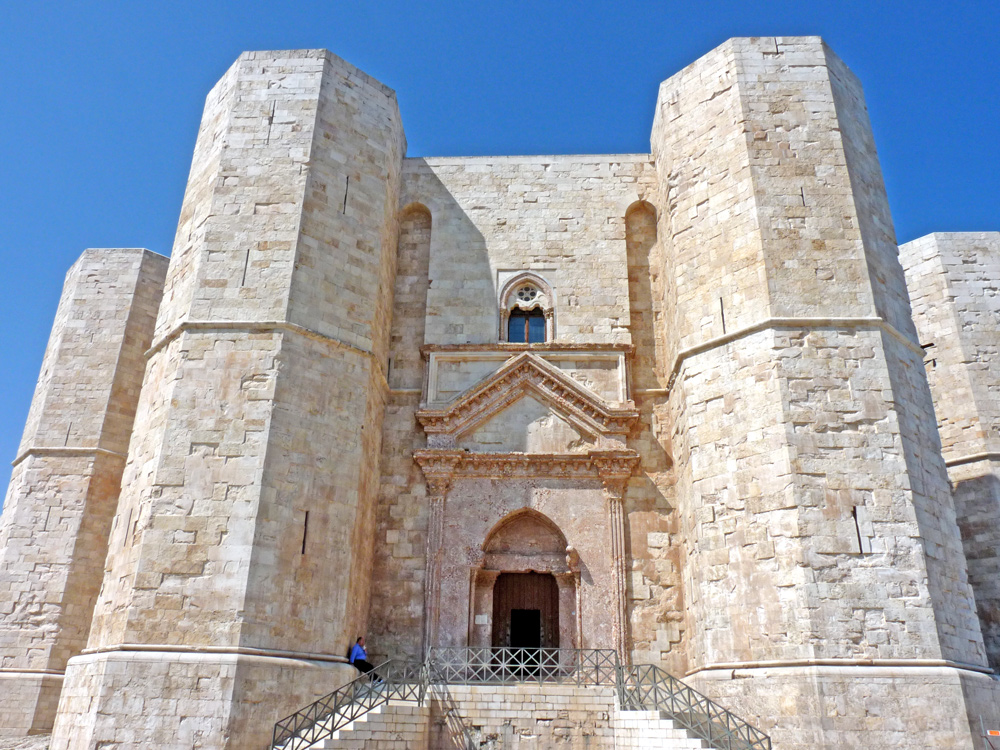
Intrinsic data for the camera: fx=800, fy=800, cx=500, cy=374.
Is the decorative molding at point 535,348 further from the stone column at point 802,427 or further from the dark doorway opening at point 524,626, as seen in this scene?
the dark doorway opening at point 524,626

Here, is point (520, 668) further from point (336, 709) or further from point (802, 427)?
point (802, 427)

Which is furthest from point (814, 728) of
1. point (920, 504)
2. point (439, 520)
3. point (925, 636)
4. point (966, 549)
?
point (966, 549)

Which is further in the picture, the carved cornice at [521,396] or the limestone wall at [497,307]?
the carved cornice at [521,396]

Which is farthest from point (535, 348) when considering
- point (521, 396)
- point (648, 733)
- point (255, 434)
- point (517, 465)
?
point (648, 733)

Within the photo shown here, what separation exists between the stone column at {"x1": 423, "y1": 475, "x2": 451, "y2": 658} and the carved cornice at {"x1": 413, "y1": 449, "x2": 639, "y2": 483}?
0.14m

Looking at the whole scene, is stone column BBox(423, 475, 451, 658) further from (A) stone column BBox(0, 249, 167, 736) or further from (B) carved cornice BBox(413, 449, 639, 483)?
(A) stone column BBox(0, 249, 167, 736)

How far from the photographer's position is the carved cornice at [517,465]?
11805 mm

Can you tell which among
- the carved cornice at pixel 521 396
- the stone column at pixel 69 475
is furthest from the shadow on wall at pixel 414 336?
the stone column at pixel 69 475

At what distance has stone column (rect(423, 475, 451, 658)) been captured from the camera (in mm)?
11062

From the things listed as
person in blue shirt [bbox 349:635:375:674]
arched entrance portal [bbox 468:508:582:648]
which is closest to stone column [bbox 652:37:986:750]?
arched entrance portal [bbox 468:508:582:648]

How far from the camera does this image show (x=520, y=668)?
1053 cm

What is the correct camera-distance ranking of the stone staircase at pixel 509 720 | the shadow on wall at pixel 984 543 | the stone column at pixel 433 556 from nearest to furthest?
the stone staircase at pixel 509 720 → the stone column at pixel 433 556 → the shadow on wall at pixel 984 543

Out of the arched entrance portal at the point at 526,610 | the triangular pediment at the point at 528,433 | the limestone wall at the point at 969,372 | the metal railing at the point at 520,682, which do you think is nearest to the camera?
the metal railing at the point at 520,682

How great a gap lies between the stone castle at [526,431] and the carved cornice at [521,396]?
0.16ft
